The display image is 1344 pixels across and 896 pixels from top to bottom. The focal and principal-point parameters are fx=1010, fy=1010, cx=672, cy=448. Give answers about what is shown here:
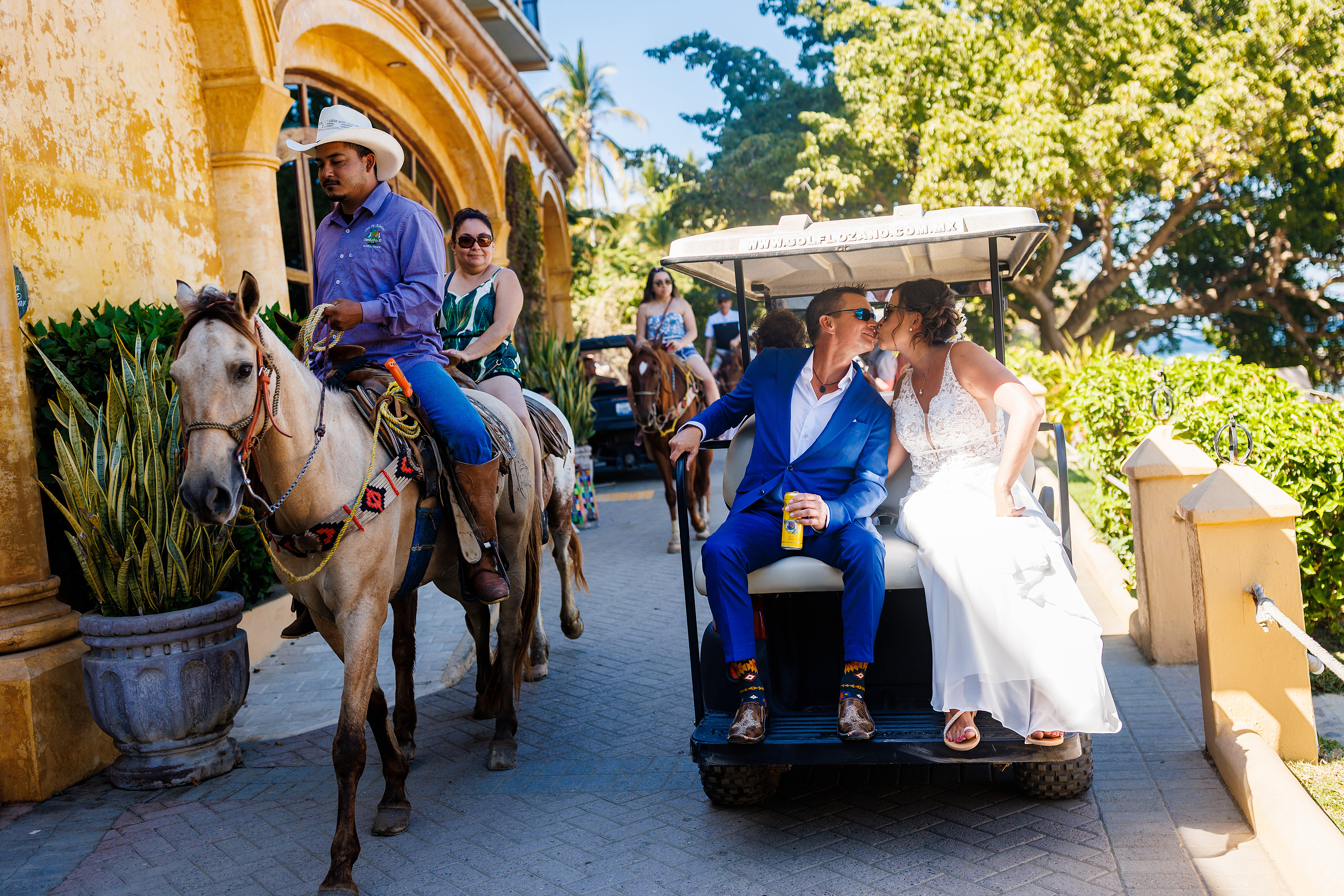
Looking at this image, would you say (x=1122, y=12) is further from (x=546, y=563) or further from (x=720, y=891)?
(x=720, y=891)

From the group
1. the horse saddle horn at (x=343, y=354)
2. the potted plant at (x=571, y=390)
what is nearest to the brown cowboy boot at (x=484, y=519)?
the horse saddle horn at (x=343, y=354)

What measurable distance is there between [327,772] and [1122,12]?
19579mm

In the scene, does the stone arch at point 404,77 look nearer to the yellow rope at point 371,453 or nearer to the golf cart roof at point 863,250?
the golf cart roof at point 863,250

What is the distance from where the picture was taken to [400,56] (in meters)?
11.9

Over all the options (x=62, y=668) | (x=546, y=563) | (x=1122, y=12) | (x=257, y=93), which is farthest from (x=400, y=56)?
(x=1122, y=12)

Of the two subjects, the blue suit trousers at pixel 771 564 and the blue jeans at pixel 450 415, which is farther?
the blue jeans at pixel 450 415

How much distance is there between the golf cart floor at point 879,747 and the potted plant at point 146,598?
2.59 m

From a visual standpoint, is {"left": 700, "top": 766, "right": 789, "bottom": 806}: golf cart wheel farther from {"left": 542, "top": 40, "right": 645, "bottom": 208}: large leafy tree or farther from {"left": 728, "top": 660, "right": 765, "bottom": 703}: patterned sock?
{"left": 542, "top": 40, "right": 645, "bottom": 208}: large leafy tree

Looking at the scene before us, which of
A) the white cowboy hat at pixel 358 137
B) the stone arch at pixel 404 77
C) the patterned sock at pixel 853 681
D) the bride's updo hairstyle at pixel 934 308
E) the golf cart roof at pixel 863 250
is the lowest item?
the patterned sock at pixel 853 681

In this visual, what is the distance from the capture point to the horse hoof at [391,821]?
426 centimetres

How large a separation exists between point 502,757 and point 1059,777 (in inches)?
100

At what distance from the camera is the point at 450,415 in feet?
14.6

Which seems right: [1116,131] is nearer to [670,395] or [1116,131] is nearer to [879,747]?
[670,395]

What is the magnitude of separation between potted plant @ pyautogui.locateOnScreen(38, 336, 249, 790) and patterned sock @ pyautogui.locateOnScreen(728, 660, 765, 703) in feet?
8.29
